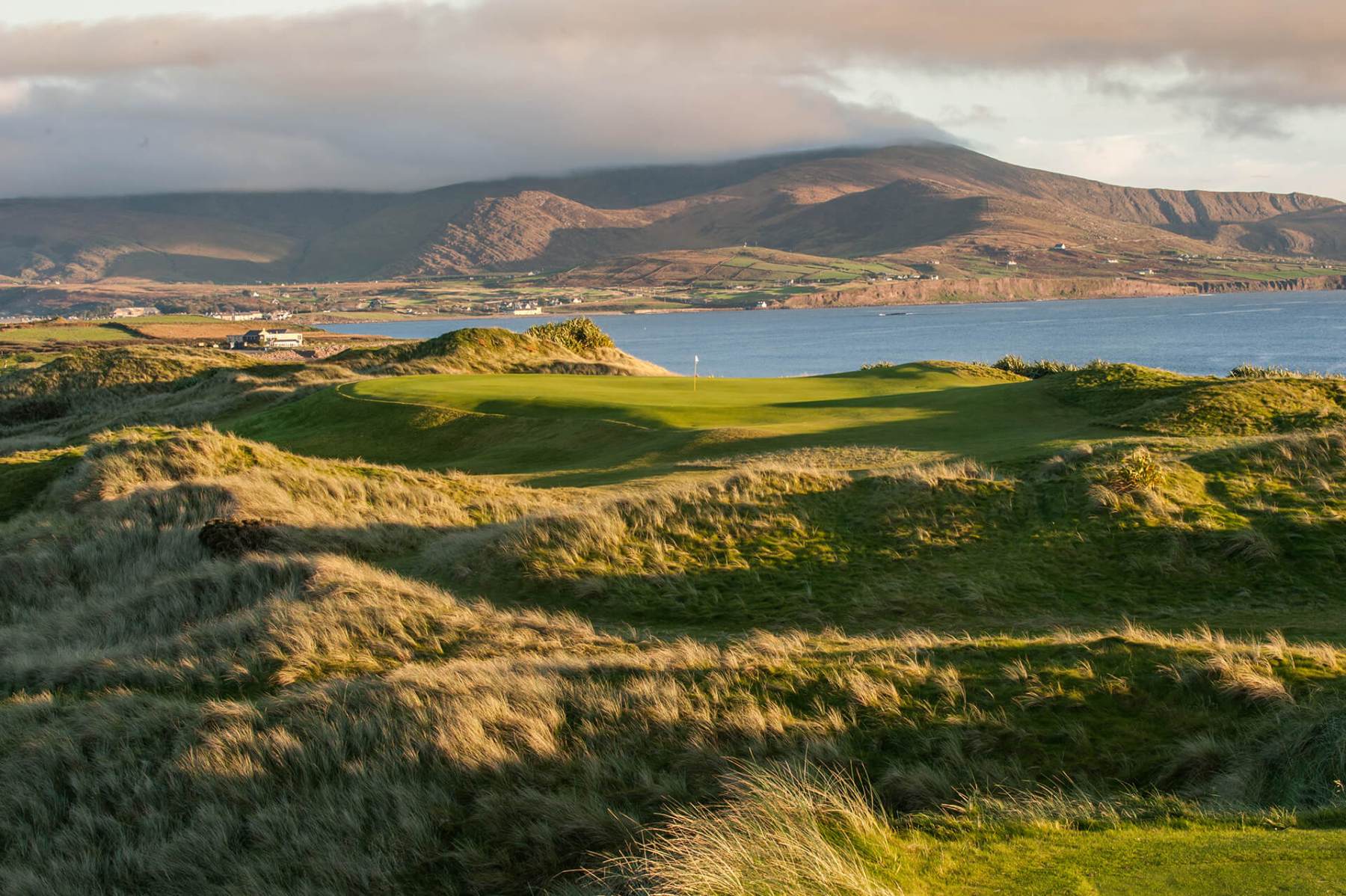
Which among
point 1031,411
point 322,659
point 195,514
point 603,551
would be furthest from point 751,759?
point 1031,411

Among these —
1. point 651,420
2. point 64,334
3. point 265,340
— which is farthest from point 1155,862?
point 64,334

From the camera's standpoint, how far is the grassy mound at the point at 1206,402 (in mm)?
20016

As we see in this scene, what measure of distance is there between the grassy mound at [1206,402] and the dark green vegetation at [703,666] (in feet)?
0.41

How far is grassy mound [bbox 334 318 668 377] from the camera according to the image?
44.7 meters

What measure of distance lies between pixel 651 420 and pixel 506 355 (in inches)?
850

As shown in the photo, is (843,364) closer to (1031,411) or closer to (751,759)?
(1031,411)

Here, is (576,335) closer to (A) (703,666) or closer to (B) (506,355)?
(B) (506,355)

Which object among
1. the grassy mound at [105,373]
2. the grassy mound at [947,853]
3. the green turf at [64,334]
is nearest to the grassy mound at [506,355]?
the grassy mound at [105,373]

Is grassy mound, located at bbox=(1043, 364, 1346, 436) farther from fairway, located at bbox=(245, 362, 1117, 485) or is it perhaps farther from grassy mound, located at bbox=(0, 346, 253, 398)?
grassy mound, located at bbox=(0, 346, 253, 398)

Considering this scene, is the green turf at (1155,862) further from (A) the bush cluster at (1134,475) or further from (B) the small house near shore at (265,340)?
(B) the small house near shore at (265,340)

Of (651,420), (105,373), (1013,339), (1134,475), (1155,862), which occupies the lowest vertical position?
(105,373)

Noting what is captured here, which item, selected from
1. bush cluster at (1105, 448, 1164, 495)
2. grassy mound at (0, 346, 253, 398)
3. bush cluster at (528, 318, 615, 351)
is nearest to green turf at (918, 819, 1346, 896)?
bush cluster at (1105, 448, 1164, 495)

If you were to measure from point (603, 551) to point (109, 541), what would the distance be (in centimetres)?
767

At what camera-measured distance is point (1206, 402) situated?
2109 centimetres
